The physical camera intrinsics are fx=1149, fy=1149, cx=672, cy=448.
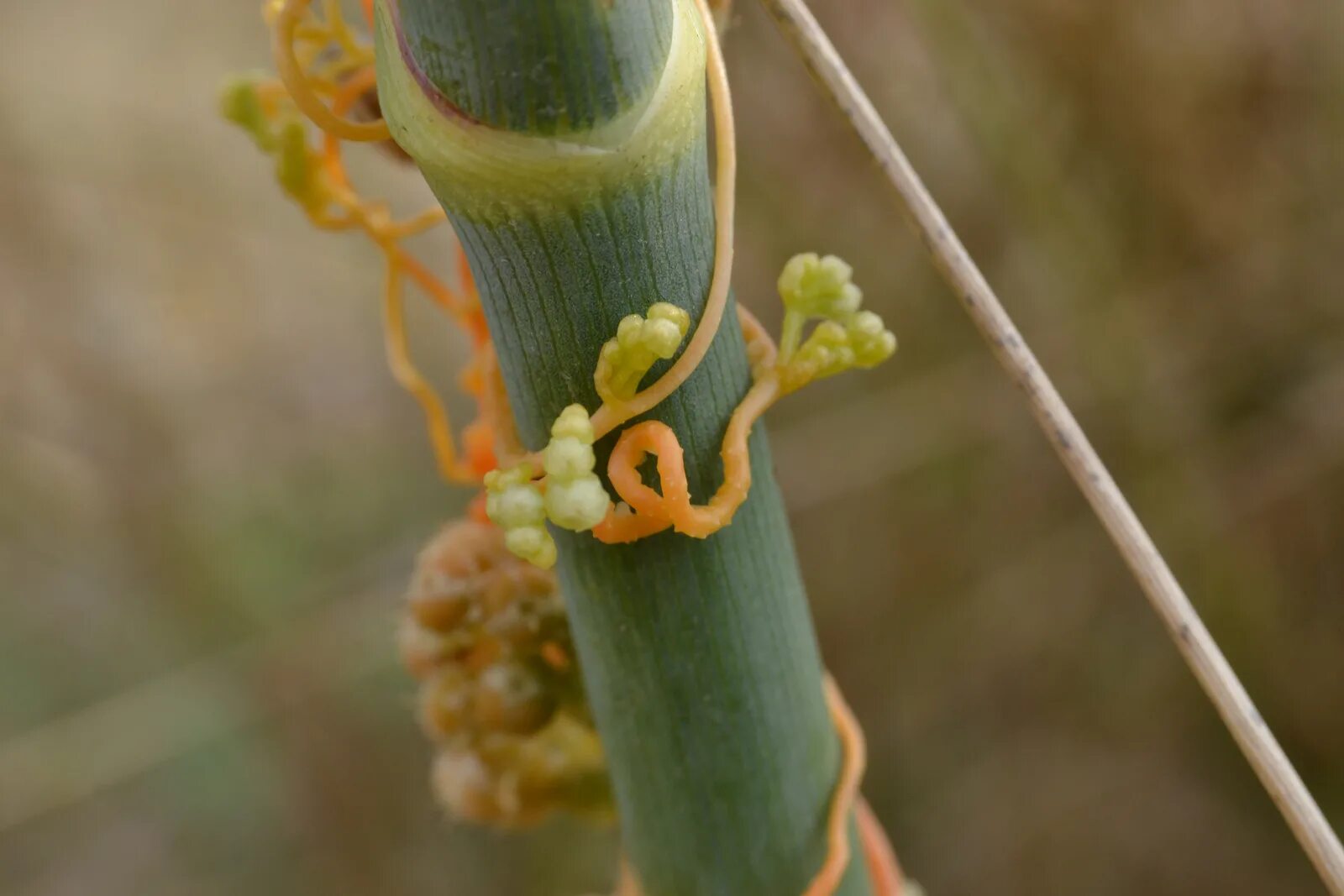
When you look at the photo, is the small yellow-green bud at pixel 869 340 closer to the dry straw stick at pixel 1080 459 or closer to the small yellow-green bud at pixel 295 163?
the dry straw stick at pixel 1080 459

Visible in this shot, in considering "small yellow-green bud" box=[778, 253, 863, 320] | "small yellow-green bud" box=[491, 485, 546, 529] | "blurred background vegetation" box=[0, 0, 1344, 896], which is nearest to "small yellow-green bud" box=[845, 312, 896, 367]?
"small yellow-green bud" box=[778, 253, 863, 320]

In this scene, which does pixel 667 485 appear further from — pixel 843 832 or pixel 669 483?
pixel 843 832

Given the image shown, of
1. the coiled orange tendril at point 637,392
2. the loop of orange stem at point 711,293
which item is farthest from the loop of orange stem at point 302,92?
the loop of orange stem at point 711,293

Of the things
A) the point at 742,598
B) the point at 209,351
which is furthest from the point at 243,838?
the point at 742,598

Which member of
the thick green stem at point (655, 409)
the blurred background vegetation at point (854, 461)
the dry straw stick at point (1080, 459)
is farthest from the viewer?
the blurred background vegetation at point (854, 461)

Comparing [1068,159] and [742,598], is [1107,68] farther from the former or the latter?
[742,598]

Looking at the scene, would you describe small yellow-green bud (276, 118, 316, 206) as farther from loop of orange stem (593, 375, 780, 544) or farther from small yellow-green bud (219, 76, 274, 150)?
loop of orange stem (593, 375, 780, 544)

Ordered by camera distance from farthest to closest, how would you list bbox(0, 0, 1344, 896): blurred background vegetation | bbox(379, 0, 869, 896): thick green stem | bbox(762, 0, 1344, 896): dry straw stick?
bbox(0, 0, 1344, 896): blurred background vegetation
bbox(762, 0, 1344, 896): dry straw stick
bbox(379, 0, 869, 896): thick green stem

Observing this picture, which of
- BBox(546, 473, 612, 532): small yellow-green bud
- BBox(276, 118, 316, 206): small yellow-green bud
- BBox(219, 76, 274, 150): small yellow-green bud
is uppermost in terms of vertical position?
BBox(219, 76, 274, 150): small yellow-green bud
